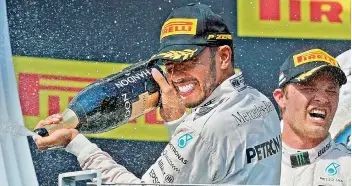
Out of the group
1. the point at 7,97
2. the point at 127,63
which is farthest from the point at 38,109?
the point at 127,63

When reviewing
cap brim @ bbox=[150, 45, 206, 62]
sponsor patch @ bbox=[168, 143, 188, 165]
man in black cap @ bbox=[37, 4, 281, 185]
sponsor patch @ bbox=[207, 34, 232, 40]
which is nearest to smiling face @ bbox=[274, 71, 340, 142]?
man in black cap @ bbox=[37, 4, 281, 185]

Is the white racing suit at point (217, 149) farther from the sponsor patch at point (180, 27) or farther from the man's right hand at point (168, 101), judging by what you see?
the sponsor patch at point (180, 27)

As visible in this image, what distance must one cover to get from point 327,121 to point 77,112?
3.72ft

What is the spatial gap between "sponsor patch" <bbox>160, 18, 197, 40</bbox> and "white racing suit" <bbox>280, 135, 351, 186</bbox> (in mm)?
665

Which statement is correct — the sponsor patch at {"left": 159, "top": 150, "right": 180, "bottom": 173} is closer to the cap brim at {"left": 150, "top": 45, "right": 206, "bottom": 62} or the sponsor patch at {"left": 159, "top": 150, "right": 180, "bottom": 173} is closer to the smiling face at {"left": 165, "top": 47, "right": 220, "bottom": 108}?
the smiling face at {"left": 165, "top": 47, "right": 220, "bottom": 108}

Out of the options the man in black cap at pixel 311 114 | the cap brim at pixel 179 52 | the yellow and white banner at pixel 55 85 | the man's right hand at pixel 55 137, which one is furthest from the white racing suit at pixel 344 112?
the man's right hand at pixel 55 137

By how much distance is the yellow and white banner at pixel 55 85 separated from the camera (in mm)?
4246

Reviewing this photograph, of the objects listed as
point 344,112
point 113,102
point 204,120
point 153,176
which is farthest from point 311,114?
point 113,102

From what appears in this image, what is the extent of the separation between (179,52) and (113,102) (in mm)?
364

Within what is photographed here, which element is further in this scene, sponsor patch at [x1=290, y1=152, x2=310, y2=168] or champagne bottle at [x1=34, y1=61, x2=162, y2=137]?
sponsor patch at [x1=290, y1=152, x2=310, y2=168]

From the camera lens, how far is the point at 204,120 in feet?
14.1

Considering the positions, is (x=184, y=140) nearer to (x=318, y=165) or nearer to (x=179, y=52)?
(x=179, y=52)

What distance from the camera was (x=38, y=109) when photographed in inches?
167

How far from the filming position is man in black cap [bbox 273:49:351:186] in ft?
14.9
